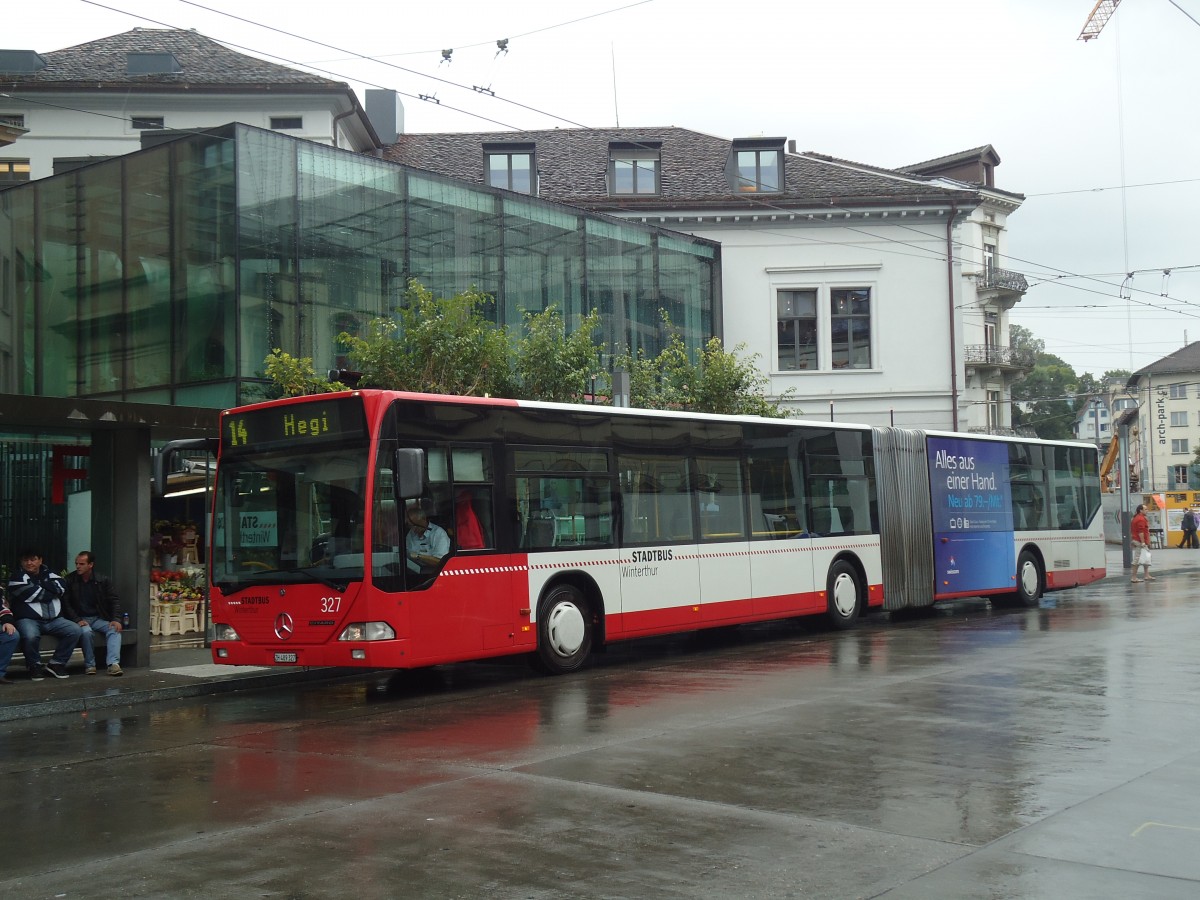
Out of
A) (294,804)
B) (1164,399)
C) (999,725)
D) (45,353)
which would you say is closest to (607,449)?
(999,725)

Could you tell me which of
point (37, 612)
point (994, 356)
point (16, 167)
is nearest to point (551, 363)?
point (37, 612)

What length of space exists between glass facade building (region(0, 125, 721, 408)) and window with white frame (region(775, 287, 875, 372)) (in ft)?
39.6

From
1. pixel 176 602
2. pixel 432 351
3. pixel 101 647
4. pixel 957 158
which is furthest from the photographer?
pixel 957 158

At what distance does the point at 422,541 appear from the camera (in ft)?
41.9

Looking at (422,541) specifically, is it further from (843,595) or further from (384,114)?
(384,114)

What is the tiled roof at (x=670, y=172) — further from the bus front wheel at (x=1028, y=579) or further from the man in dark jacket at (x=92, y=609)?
the man in dark jacket at (x=92, y=609)

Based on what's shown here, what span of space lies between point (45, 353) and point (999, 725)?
65.2 feet

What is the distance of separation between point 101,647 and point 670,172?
26.1 meters

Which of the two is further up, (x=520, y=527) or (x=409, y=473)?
(x=409, y=473)

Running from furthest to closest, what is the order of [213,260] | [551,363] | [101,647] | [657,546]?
[551,363]
[213,260]
[657,546]
[101,647]

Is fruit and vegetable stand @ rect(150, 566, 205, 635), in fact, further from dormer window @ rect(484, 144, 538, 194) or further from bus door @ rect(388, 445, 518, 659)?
dormer window @ rect(484, 144, 538, 194)

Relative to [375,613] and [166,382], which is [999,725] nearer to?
[375,613]

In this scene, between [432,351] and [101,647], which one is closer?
[101,647]

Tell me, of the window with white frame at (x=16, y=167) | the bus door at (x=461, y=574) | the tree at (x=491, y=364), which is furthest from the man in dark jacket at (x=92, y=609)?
the window with white frame at (x=16, y=167)
